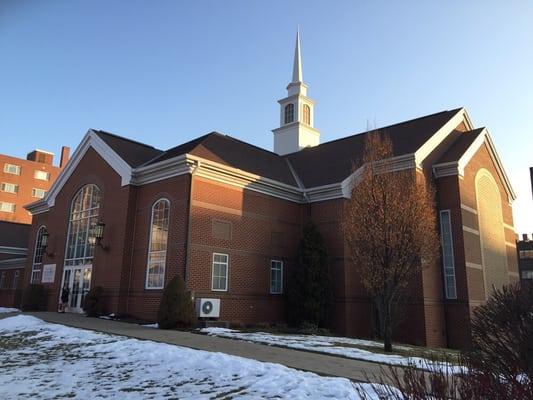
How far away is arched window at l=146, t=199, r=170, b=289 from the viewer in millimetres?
17750

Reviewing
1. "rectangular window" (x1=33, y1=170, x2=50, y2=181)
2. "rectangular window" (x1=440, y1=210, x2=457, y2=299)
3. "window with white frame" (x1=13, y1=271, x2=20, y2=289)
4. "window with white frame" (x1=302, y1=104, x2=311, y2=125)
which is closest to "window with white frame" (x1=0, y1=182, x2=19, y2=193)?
"rectangular window" (x1=33, y1=170, x2=50, y2=181)

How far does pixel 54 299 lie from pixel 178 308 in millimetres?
9897

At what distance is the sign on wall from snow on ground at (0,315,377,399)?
1167 cm

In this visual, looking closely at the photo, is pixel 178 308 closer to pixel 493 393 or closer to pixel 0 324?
pixel 0 324

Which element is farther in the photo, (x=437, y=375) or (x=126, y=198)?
(x=126, y=198)

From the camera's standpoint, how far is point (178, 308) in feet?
49.6

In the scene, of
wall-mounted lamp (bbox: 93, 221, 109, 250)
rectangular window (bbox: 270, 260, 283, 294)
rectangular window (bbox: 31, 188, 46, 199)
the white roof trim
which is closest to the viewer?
wall-mounted lamp (bbox: 93, 221, 109, 250)

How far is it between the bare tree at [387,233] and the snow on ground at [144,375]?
6251 millimetres

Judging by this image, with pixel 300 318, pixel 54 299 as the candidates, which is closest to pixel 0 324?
pixel 54 299

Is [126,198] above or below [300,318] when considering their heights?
above

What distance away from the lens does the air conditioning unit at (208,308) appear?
1644cm

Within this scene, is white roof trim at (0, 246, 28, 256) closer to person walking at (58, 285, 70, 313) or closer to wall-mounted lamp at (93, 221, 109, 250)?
person walking at (58, 285, 70, 313)

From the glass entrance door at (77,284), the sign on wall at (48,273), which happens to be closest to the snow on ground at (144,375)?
the glass entrance door at (77,284)

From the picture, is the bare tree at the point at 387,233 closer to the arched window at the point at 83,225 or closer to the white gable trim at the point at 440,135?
the white gable trim at the point at 440,135
